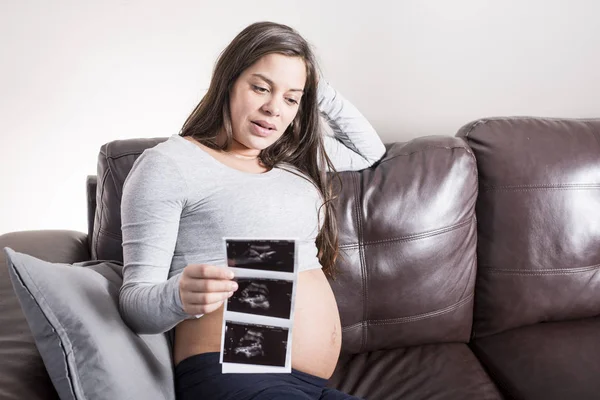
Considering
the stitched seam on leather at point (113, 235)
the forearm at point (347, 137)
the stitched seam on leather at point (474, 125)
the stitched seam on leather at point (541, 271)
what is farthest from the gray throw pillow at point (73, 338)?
the stitched seam on leather at point (474, 125)

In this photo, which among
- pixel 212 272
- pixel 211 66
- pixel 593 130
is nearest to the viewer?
pixel 212 272

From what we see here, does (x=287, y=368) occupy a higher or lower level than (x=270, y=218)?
lower

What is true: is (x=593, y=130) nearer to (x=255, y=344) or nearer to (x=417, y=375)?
(x=417, y=375)

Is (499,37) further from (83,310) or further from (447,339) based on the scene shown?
(83,310)

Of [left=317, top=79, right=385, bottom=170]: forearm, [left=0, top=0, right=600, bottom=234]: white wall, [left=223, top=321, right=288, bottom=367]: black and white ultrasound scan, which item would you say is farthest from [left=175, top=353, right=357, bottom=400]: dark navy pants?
[left=0, top=0, right=600, bottom=234]: white wall

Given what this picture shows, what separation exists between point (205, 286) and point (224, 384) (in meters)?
0.27

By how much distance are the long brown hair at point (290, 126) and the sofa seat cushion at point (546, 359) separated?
20.7 inches

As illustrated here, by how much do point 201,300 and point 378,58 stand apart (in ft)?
3.89

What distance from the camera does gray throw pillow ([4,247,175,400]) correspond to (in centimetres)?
91

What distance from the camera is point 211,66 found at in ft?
5.72

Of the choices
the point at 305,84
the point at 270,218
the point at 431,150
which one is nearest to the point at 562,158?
the point at 431,150

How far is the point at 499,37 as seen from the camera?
1.82 meters

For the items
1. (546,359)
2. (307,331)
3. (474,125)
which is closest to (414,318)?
(546,359)

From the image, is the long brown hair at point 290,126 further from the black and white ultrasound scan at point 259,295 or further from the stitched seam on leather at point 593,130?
the stitched seam on leather at point 593,130
